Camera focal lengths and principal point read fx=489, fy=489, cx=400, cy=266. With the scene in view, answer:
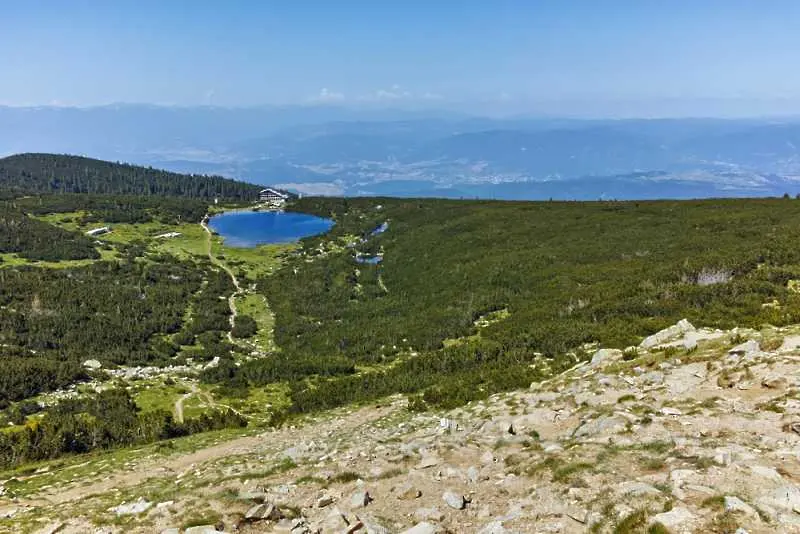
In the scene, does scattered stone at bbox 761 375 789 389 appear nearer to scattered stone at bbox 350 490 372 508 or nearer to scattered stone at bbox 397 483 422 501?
scattered stone at bbox 397 483 422 501

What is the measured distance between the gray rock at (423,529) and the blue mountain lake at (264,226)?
8213cm

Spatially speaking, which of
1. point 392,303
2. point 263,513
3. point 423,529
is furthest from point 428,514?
point 392,303

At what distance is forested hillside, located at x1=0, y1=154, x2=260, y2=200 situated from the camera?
167000mm

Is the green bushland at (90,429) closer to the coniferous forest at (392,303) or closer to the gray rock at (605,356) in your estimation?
the coniferous forest at (392,303)

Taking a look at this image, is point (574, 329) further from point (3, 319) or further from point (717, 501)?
point (3, 319)

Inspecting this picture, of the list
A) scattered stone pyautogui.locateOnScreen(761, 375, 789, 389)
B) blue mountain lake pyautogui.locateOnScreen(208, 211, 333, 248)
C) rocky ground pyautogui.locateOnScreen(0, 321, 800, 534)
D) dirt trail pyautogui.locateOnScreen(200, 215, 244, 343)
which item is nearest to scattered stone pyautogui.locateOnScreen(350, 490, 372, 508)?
rocky ground pyautogui.locateOnScreen(0, 321, 800, 534)

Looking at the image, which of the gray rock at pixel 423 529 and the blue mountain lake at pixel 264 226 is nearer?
the gray rock at pixel 423 529

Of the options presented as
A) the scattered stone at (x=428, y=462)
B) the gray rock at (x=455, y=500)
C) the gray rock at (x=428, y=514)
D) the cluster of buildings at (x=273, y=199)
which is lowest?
the scattered stone at (x=428, y=462)

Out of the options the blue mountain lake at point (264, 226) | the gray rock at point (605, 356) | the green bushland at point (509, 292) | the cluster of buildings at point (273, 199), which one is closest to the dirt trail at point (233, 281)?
the green bushland at point (509, 292)

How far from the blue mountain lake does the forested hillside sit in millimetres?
55814

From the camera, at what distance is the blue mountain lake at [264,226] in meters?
92.2

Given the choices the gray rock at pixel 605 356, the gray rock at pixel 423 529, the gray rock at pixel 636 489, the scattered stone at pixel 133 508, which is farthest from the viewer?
the gray rock at pixel 605 356

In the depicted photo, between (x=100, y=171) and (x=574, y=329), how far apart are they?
201 metres

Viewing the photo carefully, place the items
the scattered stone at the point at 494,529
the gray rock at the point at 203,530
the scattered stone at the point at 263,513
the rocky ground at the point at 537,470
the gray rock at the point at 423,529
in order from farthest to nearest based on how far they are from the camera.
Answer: the scattered stone at the point at 263,513, the gray rock at the point at 203,530, the gray rock at the point at 423,529, the rocky ground at the point at 537,470, the scattered stone at the point at 494,529
